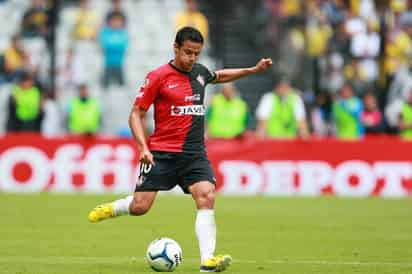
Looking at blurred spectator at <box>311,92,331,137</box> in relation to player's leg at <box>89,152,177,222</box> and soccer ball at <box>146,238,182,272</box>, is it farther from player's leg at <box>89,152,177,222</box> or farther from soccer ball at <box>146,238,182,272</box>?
soccer ball at <box>146,238,182,272</box>

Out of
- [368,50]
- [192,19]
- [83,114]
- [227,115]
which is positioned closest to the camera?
[227,115]

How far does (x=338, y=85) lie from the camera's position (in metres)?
25.8

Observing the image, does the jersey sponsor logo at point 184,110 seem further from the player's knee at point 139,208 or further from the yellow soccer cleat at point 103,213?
the yellow soccer cleat at point 103,213

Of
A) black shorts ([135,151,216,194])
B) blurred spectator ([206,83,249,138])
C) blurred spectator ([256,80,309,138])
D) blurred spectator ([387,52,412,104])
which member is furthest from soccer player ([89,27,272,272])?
blurred spectator ([387,52,412,104])

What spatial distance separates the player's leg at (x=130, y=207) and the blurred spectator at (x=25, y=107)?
12.9m

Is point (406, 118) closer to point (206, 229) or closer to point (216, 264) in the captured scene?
point (206, 229)

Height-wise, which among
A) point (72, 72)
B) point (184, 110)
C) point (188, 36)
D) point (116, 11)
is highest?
point (116, 11)

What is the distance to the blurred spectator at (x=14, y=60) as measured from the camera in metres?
24.5

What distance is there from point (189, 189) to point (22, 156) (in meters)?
12.4

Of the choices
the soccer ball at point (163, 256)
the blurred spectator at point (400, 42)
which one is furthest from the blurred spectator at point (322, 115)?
the soccer ball at point (163, 256)

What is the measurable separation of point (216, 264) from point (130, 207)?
132 centimetres

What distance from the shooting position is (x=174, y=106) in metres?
10.6

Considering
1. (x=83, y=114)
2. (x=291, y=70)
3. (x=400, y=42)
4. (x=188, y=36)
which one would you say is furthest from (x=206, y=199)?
(x=400, y=42)

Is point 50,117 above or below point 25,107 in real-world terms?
below
